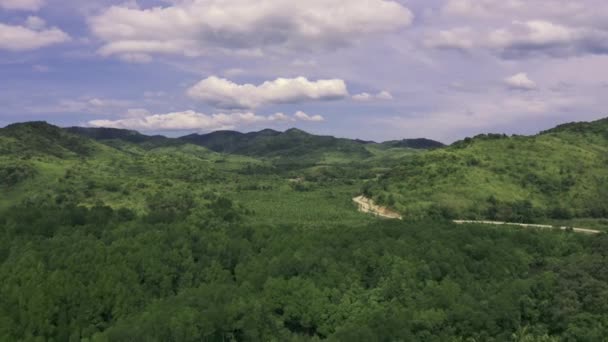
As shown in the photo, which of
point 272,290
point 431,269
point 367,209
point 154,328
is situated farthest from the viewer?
point 367,209

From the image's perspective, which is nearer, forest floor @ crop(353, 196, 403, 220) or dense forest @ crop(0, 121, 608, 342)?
dense forest @ crop(0, 121, 608, 342)

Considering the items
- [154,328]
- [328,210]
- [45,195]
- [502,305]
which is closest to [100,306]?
[154,328]

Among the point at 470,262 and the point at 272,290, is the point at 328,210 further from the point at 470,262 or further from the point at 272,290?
the point at 272,290

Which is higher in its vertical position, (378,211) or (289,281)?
(378,211)

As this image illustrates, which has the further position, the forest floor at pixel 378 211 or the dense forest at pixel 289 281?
the forest floor at pixel 378 211

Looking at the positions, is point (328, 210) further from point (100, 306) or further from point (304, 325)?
point (100, 306)

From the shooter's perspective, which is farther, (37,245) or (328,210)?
(328,210)

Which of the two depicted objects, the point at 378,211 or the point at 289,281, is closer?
the point at 289,281

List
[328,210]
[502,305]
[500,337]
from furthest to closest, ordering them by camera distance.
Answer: [328,210], [502,305], [500,337]

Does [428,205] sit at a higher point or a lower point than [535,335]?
higher
